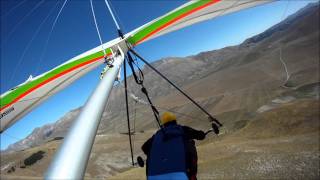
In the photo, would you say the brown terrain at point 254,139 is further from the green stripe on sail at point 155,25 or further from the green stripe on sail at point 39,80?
the green stripe on sail at point 39,80

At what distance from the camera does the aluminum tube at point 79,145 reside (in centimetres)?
219

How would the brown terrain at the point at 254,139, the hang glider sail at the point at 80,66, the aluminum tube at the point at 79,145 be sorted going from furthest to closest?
1. the brown terrain at the point at 254,139
2. the hang glider sail at the point at 80,66
3. the aluminum tube at the point at 79,145

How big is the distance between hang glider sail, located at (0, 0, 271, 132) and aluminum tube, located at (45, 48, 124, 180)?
165 inches

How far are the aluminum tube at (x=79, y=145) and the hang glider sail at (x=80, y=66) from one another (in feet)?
13.7

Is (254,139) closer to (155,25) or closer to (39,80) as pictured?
(155,25)

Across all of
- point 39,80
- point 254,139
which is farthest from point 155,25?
point 254,139

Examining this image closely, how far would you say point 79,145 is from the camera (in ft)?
8.39

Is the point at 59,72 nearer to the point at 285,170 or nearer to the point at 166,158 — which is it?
the point at 166,158

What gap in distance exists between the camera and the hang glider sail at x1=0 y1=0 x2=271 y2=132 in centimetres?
770

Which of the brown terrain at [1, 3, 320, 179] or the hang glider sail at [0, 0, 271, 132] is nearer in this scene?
the hang glider sail at [0, 0, 271, 132]

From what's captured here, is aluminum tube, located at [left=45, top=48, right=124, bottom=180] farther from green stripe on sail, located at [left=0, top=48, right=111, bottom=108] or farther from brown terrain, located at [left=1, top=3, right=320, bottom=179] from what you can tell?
green stripe on sail, located at [left=0, top=48, right=111, bottom=108]

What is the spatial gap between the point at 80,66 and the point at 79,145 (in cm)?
608

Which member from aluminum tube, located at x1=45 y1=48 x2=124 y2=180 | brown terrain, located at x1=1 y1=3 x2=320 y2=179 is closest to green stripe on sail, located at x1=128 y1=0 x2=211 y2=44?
brown terrain, located at x1=1 y1=3 x2=320 y2=179

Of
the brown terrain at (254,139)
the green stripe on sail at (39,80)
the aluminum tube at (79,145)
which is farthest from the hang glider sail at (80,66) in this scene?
the aluminum tube at (79,145)
